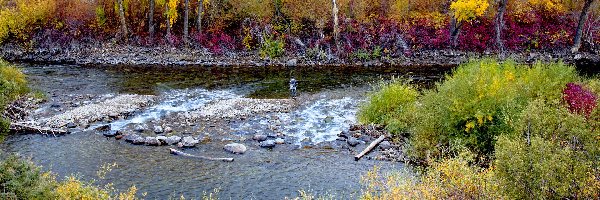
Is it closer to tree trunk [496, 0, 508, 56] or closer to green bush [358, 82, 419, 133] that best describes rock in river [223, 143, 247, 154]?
green bush [358, 82, 419, 133]

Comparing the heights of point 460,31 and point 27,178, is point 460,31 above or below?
above

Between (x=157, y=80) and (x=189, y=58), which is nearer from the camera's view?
(x=157, y=80)

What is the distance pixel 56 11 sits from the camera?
66500 mm

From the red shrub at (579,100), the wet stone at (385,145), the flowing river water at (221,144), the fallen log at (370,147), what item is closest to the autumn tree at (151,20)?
the flowing river water at (221,144)

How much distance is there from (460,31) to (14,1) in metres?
56.0

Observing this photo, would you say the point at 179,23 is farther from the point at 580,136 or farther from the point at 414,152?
the point at 580,136

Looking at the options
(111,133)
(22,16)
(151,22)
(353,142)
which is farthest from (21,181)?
(22,16)

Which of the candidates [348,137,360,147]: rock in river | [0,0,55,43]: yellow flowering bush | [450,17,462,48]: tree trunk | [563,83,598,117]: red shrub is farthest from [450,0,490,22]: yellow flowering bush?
[0,0,55,43]: yellow flowering bush

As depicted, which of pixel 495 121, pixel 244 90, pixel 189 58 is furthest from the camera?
pixel 189 58

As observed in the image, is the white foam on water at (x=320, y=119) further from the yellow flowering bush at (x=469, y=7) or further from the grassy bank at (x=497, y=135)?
the yellow flowering bush at (x=469, y=7)

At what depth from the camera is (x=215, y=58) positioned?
5800 cm

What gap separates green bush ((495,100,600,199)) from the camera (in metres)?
13.2

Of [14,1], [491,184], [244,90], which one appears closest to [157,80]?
[244,90]

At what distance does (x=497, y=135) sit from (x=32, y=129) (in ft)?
85.7
